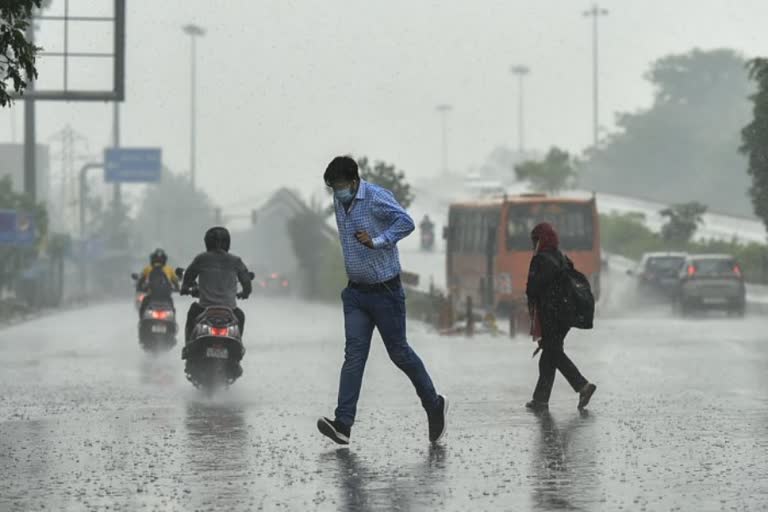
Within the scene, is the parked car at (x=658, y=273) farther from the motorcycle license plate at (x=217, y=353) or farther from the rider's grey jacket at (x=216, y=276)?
the motorcycle license plate at (x=217, y=353)

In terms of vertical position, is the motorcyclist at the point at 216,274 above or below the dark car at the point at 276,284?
above

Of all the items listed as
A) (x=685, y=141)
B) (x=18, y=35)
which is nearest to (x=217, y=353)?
(x=18, y=35)

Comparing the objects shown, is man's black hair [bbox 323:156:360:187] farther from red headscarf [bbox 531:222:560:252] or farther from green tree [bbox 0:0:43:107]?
red headscarf [bbox 531:222:560:252]

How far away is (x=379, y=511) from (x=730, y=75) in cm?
18860

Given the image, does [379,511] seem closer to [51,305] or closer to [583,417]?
[583,417]

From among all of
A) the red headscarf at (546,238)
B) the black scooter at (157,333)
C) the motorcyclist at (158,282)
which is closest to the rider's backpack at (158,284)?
the motorcyclist at (158,282)

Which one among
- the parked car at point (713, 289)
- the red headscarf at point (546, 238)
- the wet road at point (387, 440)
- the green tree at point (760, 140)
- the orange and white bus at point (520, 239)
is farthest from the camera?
the orange and white bus at point (520, 239)

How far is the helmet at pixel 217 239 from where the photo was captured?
17484 millimetres

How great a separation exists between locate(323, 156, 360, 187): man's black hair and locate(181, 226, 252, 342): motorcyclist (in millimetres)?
5368

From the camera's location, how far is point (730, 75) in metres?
194

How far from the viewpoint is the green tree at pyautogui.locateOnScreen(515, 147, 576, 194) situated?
408ft

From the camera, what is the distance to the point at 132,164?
86.5m

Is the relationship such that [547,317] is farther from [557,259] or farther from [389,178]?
[389,178]

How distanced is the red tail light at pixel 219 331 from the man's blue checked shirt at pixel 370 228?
5349 mm
